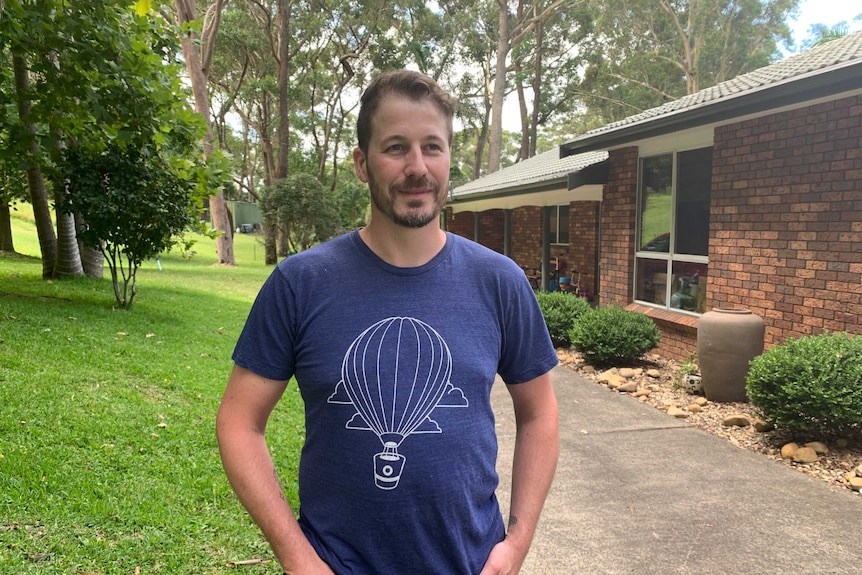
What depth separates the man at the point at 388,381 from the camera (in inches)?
53.3

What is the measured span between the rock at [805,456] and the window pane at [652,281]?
3.87 meters

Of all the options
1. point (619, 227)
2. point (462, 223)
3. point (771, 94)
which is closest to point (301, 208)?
point (462, 223)

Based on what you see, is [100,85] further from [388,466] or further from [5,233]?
[5,233]

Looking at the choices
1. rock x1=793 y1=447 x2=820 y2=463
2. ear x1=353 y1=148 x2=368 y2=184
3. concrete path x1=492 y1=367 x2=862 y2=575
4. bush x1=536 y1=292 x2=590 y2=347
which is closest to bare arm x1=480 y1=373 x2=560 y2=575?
ear x1=353 y1=148 x2=368 y2=184

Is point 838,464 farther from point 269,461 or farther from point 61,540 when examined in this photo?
point 61,540

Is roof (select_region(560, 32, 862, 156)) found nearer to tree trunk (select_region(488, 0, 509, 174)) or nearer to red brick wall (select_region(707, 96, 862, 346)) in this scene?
red brick wall (select_region(707, 96, 862, 346))

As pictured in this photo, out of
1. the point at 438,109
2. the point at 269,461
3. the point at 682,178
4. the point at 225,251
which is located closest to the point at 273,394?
the point at 269,461

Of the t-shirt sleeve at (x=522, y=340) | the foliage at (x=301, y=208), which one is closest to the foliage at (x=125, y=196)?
the t-shirt sleeve at (x=522, y=340)

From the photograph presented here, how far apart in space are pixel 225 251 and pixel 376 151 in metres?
23.2

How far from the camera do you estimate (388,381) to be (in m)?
1.36

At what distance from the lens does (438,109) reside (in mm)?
1505

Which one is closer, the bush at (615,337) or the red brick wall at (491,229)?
the bush at (615,337)

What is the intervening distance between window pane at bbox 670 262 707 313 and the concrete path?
113 inches

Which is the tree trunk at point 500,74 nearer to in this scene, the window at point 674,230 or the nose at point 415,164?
the window at point 674,230
